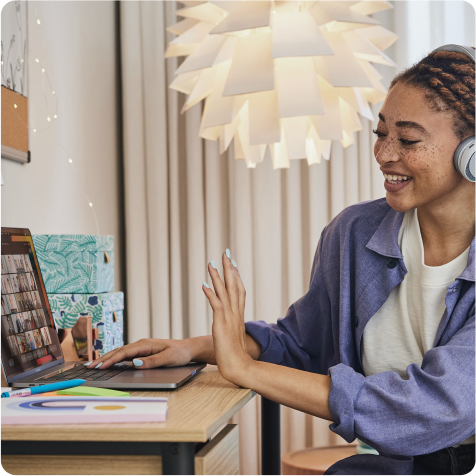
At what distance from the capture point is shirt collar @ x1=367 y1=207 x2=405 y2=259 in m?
1.04

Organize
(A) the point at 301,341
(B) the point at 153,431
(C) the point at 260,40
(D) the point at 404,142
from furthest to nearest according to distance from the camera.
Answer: (C) the point at 260,40 < (A) the point at 301,341 < (D) the point at 404,142 < (B) the point at 153,431

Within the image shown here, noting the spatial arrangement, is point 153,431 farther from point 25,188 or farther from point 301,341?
point 25,188

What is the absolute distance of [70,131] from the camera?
5.49 ft

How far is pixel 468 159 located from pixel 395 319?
12.7 inches

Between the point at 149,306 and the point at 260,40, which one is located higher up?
the point at 260,40

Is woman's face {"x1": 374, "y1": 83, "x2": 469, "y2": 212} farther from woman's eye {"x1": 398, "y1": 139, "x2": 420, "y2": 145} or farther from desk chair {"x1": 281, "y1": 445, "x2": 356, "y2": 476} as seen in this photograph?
desk chair {"x1": 281, "y1": 445, "x2": 356, "y2": 476}

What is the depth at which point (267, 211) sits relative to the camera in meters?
2.17

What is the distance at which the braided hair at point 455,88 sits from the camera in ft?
3.12

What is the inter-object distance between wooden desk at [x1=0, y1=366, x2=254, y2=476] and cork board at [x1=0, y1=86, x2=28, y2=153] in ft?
2.65

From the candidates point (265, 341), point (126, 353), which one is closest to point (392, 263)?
point (265, 341)

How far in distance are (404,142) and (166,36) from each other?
1443 millimetres

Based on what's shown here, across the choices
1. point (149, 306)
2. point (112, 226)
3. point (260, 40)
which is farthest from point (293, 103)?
point (149, 306)

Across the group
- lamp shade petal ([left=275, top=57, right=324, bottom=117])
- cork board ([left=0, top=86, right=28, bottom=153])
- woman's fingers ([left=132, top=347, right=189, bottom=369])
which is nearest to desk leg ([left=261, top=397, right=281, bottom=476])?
woman's fingers ([left=132, top=347, right=189, bottom=369])

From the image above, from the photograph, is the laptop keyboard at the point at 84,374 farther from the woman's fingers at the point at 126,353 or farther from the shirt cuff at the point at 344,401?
the shirt cuff at the point at 344,401
